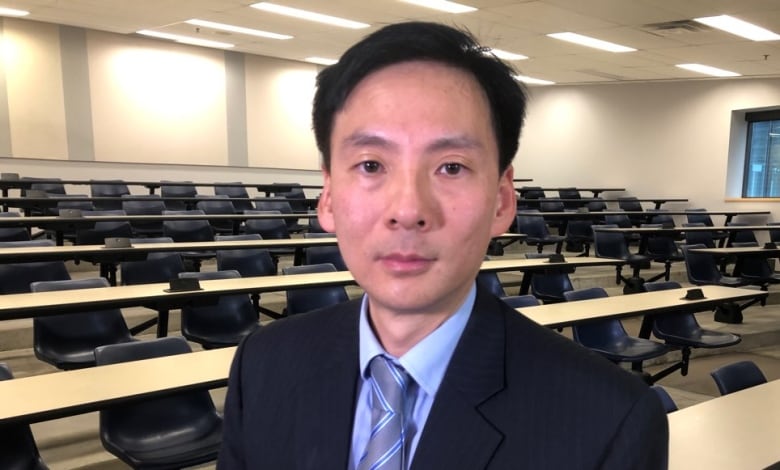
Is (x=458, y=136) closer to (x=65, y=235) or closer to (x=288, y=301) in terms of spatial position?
(x=288, y=301)

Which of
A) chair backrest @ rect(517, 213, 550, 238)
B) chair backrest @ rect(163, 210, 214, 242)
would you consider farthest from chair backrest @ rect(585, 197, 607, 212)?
chair backrest @ rect(163, 210, 214, 242)

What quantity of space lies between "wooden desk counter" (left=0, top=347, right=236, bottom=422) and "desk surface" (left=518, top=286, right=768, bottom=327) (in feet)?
5.84

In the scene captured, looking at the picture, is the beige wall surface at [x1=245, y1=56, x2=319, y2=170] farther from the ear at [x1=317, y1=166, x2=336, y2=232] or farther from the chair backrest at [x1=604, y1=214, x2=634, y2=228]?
the ear at [x1=317, y1=166, x2=336, y2=232]

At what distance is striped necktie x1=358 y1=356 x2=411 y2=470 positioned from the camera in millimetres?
829

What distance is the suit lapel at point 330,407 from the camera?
0.88 meters

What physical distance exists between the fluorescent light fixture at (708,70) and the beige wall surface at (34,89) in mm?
→ 9573

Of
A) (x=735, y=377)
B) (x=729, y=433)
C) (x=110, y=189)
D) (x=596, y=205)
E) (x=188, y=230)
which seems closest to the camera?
(x=729, y=433)

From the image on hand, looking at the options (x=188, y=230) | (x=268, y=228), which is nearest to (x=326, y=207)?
(x=188, y=230)

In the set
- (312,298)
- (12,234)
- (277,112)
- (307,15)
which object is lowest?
(312,298)

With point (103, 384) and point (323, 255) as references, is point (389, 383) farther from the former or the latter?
point (323, 255)

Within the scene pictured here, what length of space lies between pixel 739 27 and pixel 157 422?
7.19 meters

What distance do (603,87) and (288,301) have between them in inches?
399

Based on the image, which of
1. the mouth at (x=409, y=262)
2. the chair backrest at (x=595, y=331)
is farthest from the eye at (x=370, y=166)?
the chair backrest at (x=595, y=331)

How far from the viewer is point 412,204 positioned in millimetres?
758
